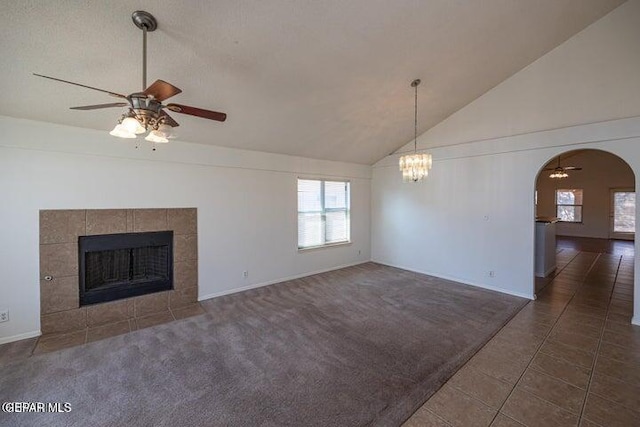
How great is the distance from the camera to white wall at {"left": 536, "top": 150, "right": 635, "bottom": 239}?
9797 mm

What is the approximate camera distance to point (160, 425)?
6.59 ft

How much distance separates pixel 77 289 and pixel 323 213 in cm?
435

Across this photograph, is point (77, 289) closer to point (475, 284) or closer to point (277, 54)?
point (277, 54)

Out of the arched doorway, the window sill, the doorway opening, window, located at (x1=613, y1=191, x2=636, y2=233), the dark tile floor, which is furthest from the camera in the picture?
window, located at (x1=613, y1=191, x2=636, y2=233)

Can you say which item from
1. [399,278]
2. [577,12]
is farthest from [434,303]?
[577,12]

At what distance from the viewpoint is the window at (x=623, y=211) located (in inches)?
384

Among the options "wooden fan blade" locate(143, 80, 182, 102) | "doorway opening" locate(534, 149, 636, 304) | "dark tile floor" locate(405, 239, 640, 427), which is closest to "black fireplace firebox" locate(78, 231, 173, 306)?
"wooden fan blade" locate(143, 80, 182, 102)

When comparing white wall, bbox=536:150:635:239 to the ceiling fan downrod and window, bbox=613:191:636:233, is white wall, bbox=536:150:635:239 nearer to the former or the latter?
window, bbox=613:191:636:233

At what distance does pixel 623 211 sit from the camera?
9875 millimetres

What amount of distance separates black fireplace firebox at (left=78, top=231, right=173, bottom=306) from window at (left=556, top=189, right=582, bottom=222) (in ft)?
46.2

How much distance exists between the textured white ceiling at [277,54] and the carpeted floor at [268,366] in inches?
110

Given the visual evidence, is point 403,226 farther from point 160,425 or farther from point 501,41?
point 160,425

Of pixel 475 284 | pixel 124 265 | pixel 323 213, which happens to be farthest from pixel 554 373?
pixel 124 265

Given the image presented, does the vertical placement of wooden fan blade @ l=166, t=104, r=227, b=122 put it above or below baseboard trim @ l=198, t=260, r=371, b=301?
above
